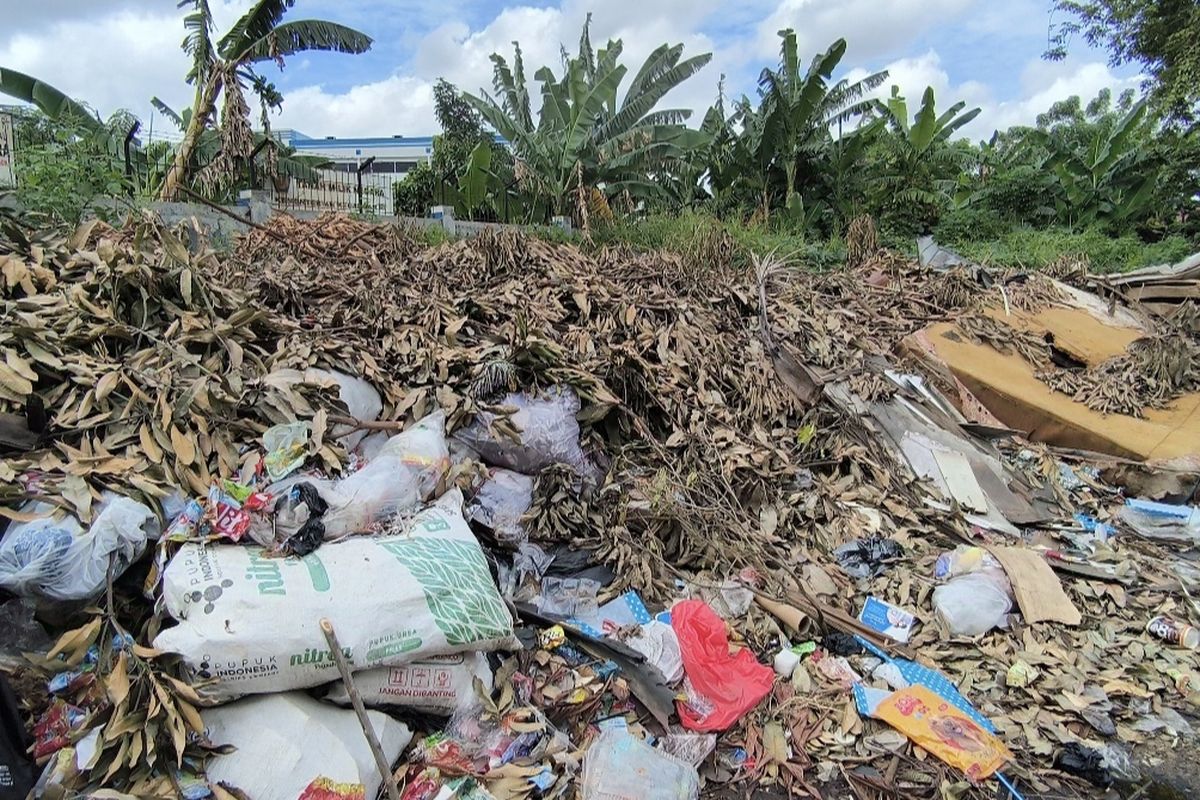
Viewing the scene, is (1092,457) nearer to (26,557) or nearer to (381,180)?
(26,557)

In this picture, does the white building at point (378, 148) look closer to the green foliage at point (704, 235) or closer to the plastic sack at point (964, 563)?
the green foliage at point (704, 235)

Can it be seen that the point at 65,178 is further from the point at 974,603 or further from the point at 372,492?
the point at 974,603

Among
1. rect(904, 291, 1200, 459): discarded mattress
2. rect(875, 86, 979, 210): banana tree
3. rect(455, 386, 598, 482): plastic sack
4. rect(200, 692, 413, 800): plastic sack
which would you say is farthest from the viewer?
rect(875, 86, 979, 210): banana tree

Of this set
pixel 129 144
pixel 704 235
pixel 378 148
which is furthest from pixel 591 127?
pixel 378 148

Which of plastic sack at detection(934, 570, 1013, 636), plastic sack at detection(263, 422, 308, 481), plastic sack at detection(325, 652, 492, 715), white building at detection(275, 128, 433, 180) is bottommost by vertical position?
plastic sack at detection(934, 570, 1013, 636)

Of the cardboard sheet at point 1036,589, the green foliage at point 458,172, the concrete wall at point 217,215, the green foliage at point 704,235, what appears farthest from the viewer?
the green foliage at point 458,172

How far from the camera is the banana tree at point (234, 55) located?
8.53m

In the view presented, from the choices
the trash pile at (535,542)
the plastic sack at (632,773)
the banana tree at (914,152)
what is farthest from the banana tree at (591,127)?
the plastic sack at (632,773)

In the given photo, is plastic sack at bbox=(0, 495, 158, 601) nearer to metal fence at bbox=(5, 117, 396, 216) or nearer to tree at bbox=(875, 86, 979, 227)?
metal fence at bbox=(5, 117, 396, 216)

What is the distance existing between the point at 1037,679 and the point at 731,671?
3.66 ft

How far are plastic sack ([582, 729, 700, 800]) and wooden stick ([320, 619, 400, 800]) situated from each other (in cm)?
51

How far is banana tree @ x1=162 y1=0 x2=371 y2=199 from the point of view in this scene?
853 centimetres

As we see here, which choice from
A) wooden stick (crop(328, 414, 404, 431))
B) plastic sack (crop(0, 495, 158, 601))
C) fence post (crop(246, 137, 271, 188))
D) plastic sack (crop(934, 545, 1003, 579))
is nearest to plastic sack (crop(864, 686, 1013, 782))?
plastic sack (crop(934, 545, 1003, 579))

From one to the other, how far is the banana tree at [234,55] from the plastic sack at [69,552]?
27.0 feet
